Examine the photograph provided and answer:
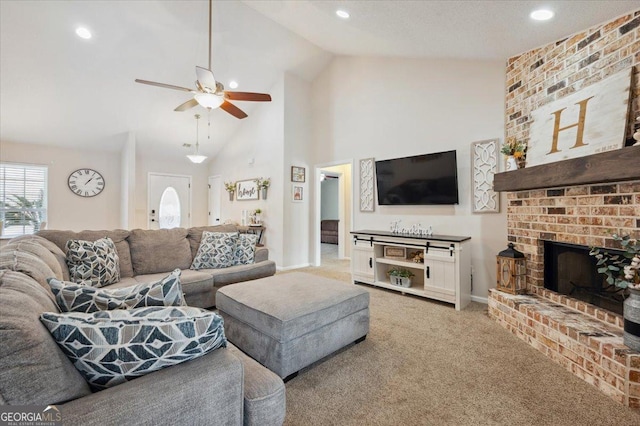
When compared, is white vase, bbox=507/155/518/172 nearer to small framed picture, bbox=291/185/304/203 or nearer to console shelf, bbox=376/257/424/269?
console shelf, bbox=376/257/424/269

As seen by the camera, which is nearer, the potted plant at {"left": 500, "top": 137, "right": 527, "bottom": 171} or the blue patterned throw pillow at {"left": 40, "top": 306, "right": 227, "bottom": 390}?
the blue patterned throw pillow at {"left": 40, "top": 306, "right": 227, "bottom": 390}

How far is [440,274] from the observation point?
3.49 m

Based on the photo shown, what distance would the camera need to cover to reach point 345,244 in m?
6.79

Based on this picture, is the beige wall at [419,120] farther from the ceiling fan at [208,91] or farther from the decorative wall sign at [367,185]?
the ceiling fan at [208,91]

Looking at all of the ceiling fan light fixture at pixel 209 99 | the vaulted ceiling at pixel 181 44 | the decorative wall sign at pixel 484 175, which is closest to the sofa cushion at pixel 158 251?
the ceiling fan light fixture at pixel 209 99

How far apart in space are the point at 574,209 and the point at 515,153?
80cm

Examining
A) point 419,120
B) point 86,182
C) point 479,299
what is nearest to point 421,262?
point 479,299

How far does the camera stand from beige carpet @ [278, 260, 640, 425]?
1624 mm

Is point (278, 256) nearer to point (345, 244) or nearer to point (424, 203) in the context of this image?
point (345, 244)

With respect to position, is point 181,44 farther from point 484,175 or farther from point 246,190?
point 484,175

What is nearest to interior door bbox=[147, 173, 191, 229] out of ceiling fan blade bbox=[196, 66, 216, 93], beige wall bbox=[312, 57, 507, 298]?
beige wall bbox=[312, 57, 507, 298]

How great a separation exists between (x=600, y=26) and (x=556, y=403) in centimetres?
279

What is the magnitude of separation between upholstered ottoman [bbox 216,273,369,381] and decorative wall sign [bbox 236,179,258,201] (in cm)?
386

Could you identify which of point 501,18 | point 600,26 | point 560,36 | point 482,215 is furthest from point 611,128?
point 482,215
